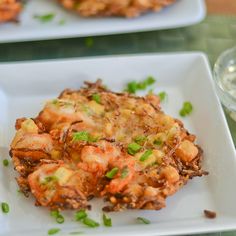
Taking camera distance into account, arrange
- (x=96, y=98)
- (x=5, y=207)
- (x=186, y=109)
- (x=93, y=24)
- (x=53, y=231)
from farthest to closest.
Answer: (x=93, y=24), (x=186, y=109), (x=96, y=98), (x=5, y=207), (x=53, y=231)

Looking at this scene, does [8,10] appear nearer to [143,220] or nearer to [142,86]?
[142,86]

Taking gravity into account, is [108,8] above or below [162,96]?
above

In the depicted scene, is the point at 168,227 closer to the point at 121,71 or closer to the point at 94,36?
the point at 121,71

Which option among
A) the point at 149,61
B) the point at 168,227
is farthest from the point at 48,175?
the point at 149,61

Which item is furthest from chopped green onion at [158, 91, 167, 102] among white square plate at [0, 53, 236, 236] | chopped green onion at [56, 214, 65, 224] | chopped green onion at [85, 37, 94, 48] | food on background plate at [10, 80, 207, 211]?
chopped green onion at [56, 214, 65, 224]

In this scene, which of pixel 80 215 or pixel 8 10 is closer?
pixel 80 215

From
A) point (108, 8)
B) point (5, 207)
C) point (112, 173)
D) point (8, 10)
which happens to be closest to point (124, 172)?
point (112, 173)
